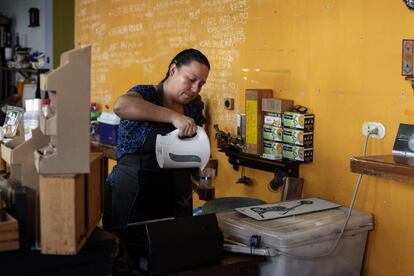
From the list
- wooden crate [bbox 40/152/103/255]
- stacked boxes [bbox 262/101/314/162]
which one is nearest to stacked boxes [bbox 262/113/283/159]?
stacked boxes [bbox 262/101/314/162]

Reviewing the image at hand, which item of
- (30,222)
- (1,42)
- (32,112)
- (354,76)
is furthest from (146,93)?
(1,42)

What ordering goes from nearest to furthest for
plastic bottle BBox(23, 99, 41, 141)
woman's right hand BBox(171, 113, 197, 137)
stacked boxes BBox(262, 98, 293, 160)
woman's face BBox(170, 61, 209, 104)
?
plastic bottle BBox(23, 99, 41, 141)
woman's right hand BBox(171, 113, 197, 137)
woman's face BBox(170, 61, 209, 104)
stacked boxes BBox(262, 98, 293, 160)

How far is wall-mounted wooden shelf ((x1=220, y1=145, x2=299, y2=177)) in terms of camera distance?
282cm

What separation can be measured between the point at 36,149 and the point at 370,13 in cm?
151

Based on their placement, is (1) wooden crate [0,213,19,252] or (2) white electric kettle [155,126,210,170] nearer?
(1) wooden crate [0,213,19,252]

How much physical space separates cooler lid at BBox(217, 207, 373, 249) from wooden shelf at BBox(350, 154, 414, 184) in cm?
25

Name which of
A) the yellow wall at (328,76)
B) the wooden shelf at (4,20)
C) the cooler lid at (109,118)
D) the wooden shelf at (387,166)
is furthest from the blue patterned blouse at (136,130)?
the wooden shelf at (4,20)

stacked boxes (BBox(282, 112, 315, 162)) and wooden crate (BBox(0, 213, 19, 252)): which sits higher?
stacked boxes (BBox(282, 112, 315, 162))

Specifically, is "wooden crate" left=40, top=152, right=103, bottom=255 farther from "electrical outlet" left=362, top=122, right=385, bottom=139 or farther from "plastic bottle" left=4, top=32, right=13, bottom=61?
"plastic bottle" left=4, top=32, right=13, bottom=61

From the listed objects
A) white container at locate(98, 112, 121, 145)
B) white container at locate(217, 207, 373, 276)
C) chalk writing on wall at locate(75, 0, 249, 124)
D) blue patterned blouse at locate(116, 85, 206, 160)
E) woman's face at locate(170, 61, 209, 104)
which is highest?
chalk writing on wall at locate(75, 0, 249, 124)

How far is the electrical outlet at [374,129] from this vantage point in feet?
8.05

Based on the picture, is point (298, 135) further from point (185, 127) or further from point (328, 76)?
point (185, 127)

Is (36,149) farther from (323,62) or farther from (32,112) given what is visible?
(323,62)

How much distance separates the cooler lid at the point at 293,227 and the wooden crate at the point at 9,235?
35.6 inches
